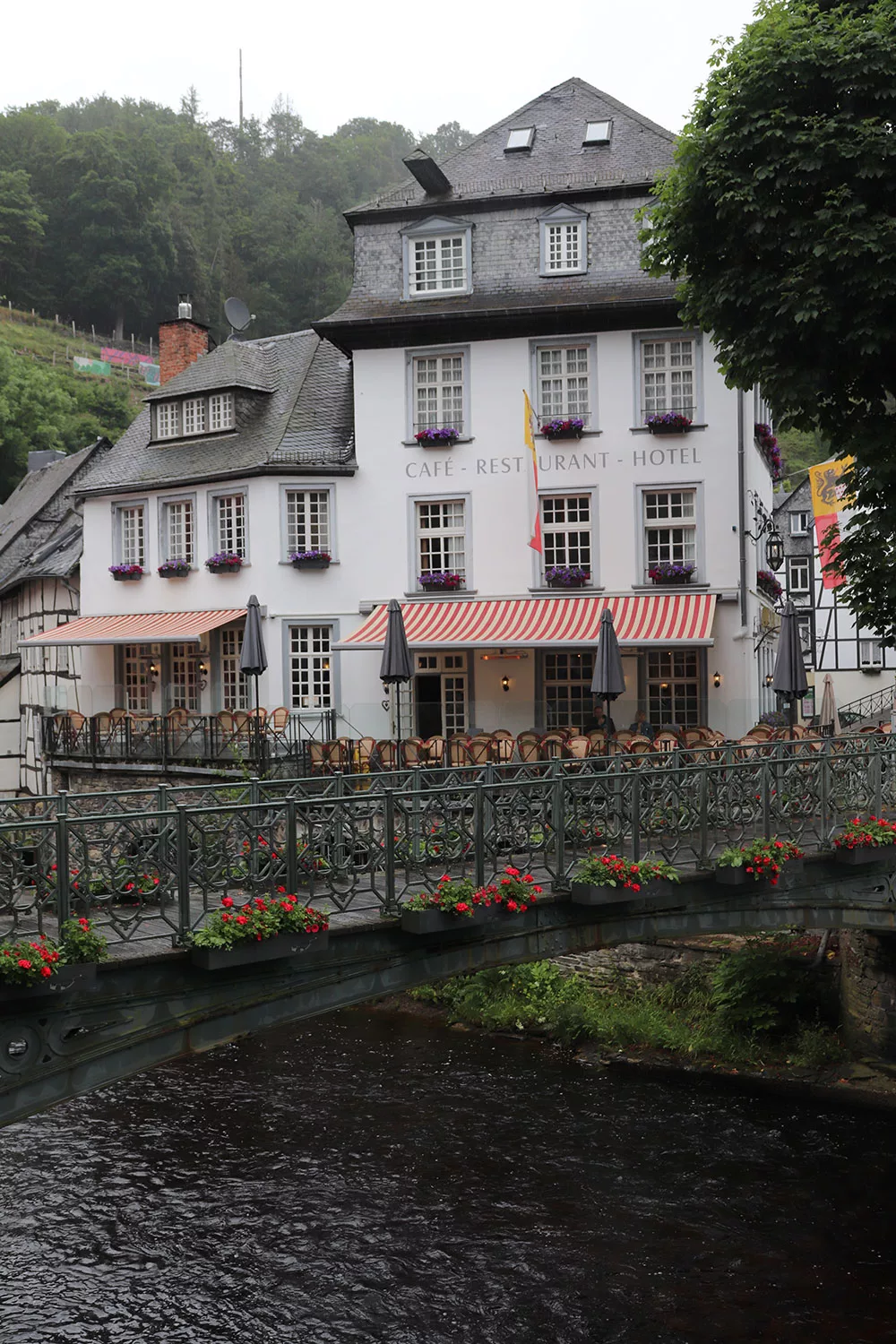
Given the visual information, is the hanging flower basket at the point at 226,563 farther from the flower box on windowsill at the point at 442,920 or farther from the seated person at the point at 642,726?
the flower box on windowsill at the point at 442,920

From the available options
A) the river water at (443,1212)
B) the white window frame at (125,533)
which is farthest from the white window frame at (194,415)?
the river water at (443,1212)

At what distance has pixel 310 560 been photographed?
25.6m

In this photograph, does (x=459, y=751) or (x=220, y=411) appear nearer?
(x=459, y=751)

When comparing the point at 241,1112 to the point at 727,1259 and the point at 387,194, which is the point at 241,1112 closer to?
the point at 727,1259

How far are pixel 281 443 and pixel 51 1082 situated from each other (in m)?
19.7

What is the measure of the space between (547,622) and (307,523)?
223 inches

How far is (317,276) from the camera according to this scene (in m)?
72.9

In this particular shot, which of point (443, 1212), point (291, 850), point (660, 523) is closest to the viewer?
point (291, 850)

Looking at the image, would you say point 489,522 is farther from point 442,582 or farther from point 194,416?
point 194,416

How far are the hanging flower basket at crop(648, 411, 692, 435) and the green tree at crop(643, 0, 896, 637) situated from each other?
8361mm

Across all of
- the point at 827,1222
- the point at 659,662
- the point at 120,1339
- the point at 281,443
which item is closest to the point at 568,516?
the point at 659,662

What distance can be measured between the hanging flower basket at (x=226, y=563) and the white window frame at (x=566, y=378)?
270 inches

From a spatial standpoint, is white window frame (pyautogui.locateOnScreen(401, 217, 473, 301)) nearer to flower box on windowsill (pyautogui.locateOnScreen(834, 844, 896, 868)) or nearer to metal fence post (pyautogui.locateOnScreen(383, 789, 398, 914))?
flower box on windowsill (pyautogui.locateOnScreen(834, 844, 896, 868))

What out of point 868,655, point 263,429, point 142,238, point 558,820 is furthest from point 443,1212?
point 142,238
